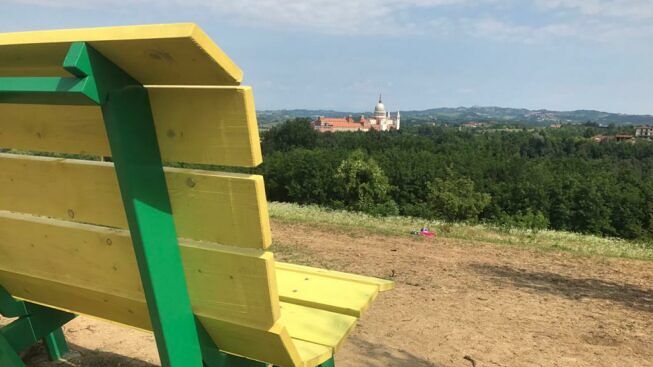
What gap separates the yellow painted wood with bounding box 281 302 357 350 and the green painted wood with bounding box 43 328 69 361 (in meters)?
1.76

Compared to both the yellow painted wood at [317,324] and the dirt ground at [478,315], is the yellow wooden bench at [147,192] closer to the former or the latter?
the yellow painted wood at [317,324]

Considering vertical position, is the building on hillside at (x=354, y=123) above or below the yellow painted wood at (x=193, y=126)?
below

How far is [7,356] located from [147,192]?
1.47m

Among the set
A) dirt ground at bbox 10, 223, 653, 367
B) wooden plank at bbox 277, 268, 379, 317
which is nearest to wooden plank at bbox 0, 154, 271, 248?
wooden plank at bbox 277, 268, 379, 317

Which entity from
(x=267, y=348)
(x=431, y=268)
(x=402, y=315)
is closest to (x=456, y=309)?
(x=402, y=315)

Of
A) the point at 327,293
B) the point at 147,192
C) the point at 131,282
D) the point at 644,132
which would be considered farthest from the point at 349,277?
the point at 644,132

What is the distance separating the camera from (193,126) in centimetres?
117

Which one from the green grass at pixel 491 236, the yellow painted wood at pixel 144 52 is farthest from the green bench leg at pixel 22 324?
the green grass at pixel 491 236

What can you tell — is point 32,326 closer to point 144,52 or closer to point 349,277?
point 349,277

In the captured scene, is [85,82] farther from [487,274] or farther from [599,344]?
[487,274]

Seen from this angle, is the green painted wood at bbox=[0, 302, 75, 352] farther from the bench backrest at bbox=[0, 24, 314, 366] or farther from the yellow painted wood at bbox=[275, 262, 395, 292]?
the yellow painted wood at bbox=[275, 262, 395, 292]

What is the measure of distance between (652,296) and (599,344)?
2.02 metres

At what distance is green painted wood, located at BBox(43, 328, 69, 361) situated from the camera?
3039 mm

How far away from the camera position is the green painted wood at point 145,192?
1077mm
